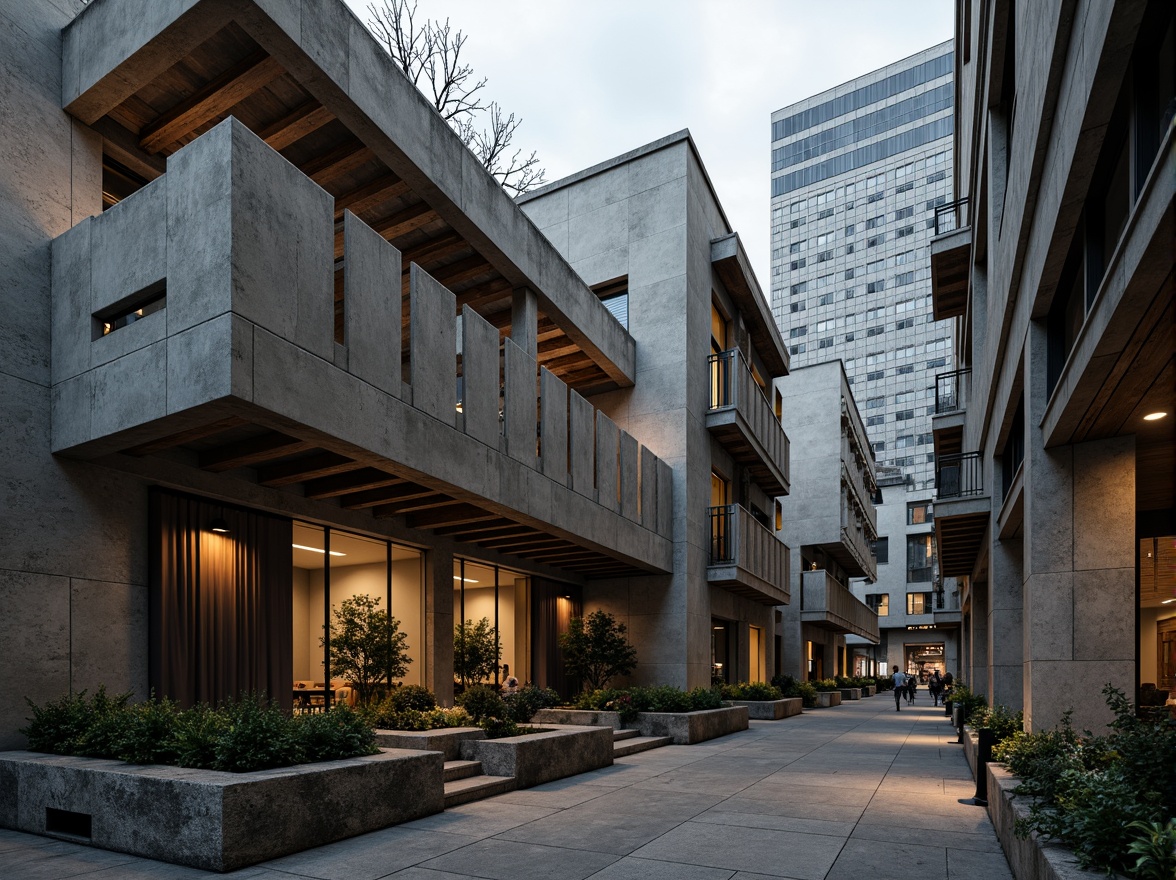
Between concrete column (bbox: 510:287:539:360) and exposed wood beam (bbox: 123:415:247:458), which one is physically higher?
concrete column (bbox: 510:287:539:360)

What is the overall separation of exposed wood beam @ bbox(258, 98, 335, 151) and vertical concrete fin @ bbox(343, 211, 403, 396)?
5.82ft

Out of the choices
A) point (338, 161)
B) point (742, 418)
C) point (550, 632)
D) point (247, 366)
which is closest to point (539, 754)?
point (247, 366)

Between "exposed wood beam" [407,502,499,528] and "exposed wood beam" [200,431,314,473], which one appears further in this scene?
"exposed wood beam" [407,502,499,528]

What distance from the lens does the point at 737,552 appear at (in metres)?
24.4

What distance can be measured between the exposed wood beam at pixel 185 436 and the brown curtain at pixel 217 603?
77 cm

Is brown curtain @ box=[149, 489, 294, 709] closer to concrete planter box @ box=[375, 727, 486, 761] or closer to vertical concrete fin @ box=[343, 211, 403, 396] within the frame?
concrete planter box @ box=[375, 727, 486, 761]

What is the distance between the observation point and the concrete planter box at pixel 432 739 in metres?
12.0

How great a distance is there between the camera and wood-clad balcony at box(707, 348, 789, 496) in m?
24.2

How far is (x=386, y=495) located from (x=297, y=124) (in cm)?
581

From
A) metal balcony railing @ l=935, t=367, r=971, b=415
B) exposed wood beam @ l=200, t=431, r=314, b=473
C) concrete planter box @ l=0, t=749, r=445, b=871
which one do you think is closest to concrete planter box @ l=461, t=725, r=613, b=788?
concrete planter box @ l=0, t=749, r=445, b=871

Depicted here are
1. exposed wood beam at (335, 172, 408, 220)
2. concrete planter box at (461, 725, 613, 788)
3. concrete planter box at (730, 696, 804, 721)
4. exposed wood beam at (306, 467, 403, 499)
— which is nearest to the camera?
concrete planter box at (461, 725, 613, 788)

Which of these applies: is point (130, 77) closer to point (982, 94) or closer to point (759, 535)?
point (982, 94)

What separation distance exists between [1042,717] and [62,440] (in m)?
12.3

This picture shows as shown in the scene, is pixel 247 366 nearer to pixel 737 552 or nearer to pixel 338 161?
pixel 338 161
